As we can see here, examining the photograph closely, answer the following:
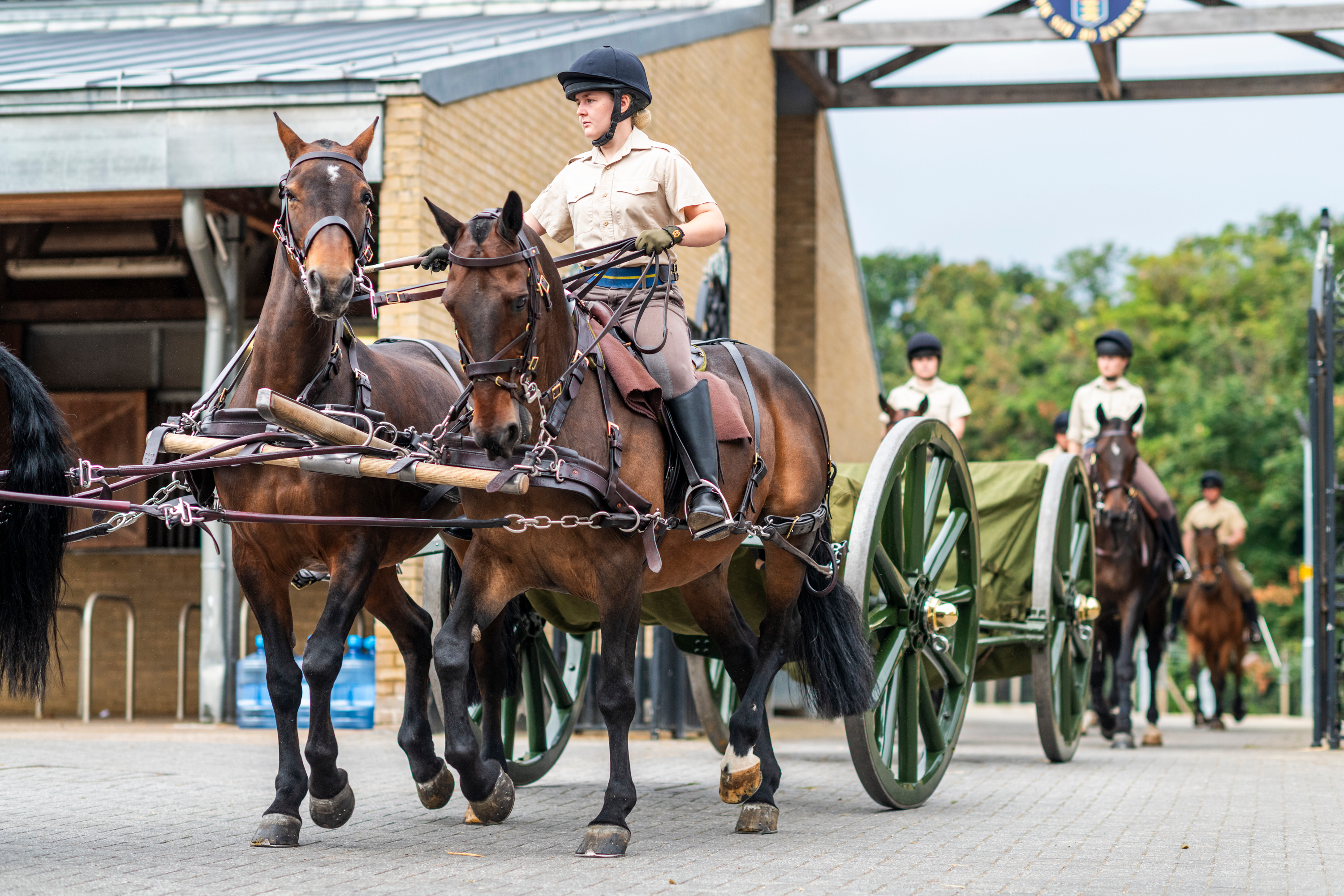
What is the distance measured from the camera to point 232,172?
10.2m

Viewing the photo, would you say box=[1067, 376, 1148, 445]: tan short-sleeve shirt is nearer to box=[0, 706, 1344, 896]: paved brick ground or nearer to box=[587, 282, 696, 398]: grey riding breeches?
box=[0, 706, 1344, 896]: paved brick ground

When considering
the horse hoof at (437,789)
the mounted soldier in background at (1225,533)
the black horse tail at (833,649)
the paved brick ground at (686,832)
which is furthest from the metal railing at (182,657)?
the mounted soldier in background at (1225,533)

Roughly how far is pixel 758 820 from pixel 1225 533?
1136 cm

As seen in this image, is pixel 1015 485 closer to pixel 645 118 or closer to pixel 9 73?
pixel 645 118

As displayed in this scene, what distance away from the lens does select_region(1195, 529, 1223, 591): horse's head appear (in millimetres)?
15344

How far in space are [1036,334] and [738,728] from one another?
42.6 meters

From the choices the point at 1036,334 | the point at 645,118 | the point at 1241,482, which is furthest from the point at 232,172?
the point at 1036,334

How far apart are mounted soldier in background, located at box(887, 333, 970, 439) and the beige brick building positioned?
3.44 m

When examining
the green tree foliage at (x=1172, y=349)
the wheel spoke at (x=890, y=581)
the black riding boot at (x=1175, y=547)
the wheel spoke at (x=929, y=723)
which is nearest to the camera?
the wheel spoke at (x=890, y=581)

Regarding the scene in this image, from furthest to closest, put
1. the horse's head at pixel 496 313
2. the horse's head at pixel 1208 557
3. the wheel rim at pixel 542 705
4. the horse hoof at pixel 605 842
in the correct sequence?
the horse's head at pixel 1208 557 < the wheel rim at pixel 542 705 < the horse hoof at pixel 605 842 < the horse's head at pixel 496 313

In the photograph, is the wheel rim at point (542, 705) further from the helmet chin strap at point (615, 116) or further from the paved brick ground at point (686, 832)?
the helmet chin strap at point (615, 116)

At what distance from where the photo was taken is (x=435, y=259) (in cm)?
484

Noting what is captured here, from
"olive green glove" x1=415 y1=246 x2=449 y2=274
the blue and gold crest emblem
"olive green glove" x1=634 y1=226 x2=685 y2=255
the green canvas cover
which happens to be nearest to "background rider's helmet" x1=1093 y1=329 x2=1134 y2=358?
the green canvas cover

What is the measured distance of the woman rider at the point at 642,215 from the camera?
5457 millimetres
